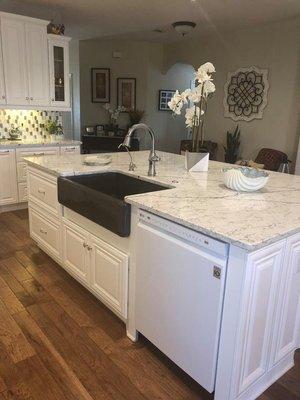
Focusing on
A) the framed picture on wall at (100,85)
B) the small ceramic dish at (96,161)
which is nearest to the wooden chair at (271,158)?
the small ceramic dish at (96,161)

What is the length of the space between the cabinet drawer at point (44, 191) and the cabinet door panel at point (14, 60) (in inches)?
74.4

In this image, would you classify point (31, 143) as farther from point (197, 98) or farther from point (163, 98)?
point (163, 98)

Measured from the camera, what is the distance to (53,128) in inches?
195

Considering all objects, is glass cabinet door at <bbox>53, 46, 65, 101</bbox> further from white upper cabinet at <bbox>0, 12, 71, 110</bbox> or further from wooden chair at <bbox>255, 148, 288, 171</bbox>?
wooden chair at <bbox>255, 148, 288, 171</bbox>

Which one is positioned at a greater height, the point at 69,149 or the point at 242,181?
the point at 242,181

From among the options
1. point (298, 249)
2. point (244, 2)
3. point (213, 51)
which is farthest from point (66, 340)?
point (213, 51)

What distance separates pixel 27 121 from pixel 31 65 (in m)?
0.80

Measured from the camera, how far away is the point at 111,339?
2018 millimetres

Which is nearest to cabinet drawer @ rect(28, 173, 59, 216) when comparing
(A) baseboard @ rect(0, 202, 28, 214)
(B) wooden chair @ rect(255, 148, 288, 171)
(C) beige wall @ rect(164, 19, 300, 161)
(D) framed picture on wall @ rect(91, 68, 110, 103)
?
(A) baseboard @ rect(0, 202, 28, 214)

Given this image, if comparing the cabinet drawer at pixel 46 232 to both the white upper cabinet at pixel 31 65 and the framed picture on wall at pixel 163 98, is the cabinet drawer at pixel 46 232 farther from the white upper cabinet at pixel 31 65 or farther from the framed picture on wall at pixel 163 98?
the framed picture on wall at pixel 163 98

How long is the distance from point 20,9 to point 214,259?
4.67 metres

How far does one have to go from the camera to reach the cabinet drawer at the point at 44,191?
263 cm

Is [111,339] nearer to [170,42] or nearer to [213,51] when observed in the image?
[213,51]

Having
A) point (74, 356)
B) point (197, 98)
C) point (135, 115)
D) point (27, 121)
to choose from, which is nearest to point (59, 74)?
point (27, 121)
